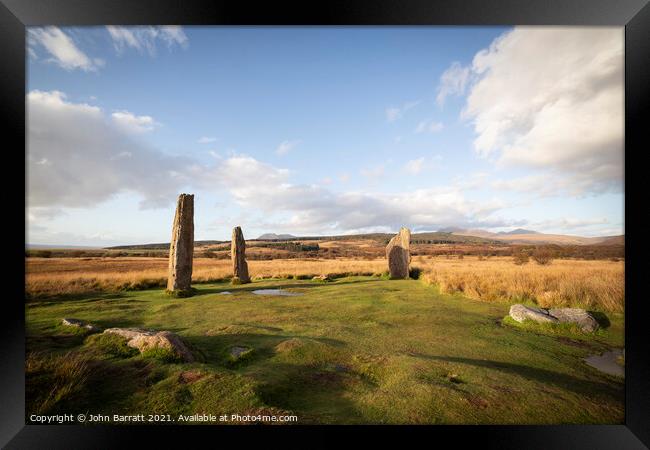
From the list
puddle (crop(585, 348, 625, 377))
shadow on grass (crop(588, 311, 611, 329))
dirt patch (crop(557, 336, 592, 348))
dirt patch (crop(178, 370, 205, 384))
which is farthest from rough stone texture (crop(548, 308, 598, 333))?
dirt patch (crop(178, 370, 205, 384))

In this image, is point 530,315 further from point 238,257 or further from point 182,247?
point 238,257

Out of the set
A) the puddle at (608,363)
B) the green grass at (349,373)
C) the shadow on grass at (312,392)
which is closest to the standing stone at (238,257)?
the green grass at (349,373)

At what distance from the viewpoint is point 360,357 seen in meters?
4.52

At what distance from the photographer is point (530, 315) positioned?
6.37 metres

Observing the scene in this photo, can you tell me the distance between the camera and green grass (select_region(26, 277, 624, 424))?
130 inches

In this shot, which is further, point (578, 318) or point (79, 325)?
point (578, 318)

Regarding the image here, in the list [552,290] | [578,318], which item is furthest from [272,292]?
[552,290]

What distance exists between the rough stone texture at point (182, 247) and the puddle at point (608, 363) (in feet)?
35.8

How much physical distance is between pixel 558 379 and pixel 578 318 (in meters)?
3.04

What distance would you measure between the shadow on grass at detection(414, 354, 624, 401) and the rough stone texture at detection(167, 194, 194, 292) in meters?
9.03

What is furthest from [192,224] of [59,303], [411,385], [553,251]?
[553,251]

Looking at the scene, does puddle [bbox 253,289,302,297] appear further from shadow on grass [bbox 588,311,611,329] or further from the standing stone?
shadow on grass [bbox 588,311,611,329]

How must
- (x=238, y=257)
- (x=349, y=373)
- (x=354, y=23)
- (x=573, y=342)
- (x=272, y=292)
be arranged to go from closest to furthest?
(x=349, y=373)
(x=354, y=23)
(x=573, y=342)
(x=272, y=292)
(x=238, y=257)

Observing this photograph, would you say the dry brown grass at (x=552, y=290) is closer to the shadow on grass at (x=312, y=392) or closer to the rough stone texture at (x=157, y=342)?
the shadow on grass at (x=312, y=392)
